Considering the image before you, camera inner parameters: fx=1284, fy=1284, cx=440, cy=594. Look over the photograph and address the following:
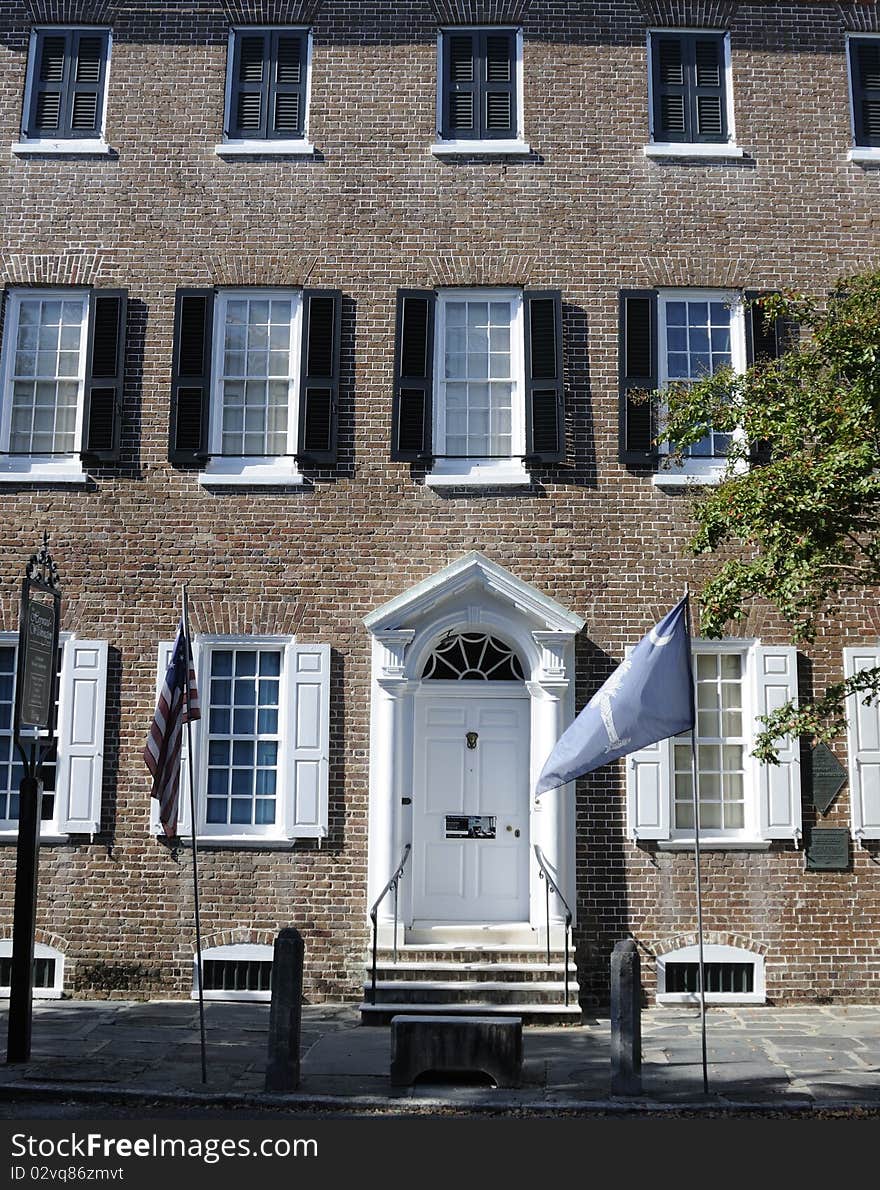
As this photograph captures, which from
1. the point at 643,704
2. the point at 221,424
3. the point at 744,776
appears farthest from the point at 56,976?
the point at 744,776

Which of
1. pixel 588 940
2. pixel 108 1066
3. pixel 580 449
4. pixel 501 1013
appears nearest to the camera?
pixel 108 1066

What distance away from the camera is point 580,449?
45.3 ft

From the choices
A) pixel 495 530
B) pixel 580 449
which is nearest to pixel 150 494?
pixel 495 530

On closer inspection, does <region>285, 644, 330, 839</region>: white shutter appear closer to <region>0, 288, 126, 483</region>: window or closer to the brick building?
the brick building

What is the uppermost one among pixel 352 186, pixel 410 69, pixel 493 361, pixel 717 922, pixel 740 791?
pixel 410 69

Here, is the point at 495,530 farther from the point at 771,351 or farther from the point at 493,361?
the point at 771,351

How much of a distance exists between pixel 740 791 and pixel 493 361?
17.5ft

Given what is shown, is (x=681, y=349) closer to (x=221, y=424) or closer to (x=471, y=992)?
(x=221, y=424)

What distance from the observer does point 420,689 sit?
13.5 m

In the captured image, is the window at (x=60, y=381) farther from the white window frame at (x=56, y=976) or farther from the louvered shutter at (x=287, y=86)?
the white window frame at (x=56, y=976)

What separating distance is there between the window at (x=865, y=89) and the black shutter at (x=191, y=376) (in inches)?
298

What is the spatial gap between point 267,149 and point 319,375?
2.78m

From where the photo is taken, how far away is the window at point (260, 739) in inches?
518

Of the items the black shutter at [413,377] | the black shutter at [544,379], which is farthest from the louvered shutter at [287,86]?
the black shutter at [544,379]
